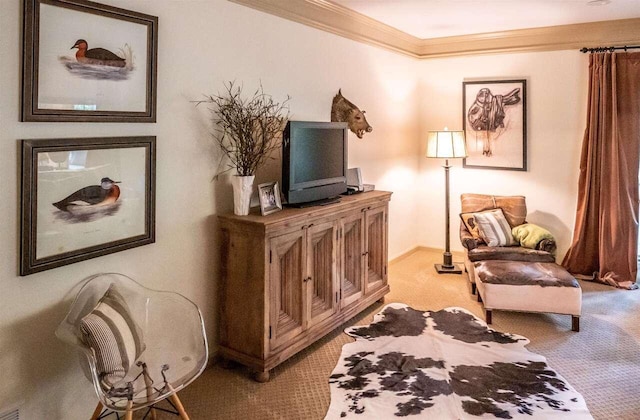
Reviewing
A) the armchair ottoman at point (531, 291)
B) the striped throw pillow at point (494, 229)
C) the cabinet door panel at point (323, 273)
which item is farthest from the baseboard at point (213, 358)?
the striped throw pillow at point (494, 229)

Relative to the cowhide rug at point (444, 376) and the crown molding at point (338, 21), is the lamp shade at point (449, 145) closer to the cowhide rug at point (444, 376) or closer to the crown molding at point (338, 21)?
the crown molding at point (338, 21)

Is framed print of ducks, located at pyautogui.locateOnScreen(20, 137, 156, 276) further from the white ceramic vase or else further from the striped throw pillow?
the striped throw pillow

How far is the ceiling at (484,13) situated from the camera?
3.98 meters

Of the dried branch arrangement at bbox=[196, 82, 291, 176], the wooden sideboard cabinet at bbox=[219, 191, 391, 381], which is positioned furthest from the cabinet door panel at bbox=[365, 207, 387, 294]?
the dried branch arrangement at bbox=[196, 82, 291, 176]

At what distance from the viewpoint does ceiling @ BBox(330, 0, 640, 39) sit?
3979 mm

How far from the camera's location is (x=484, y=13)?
170 inches

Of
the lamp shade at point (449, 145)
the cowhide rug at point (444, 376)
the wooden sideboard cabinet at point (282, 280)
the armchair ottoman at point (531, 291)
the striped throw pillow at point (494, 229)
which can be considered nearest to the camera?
the cowhide rug at point (444, 376)

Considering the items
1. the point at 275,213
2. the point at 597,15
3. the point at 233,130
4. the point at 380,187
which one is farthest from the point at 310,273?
the point at 597,15

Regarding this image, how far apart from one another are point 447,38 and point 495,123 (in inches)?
43.0

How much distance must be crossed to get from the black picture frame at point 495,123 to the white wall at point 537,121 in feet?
0.23

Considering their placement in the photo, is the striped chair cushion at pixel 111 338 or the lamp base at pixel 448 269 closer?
the striped chair cushion at pixel 111 338

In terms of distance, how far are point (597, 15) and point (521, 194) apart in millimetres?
1869

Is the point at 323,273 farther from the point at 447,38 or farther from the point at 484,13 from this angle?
the point at 447,38

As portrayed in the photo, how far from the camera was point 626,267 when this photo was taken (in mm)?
4707
